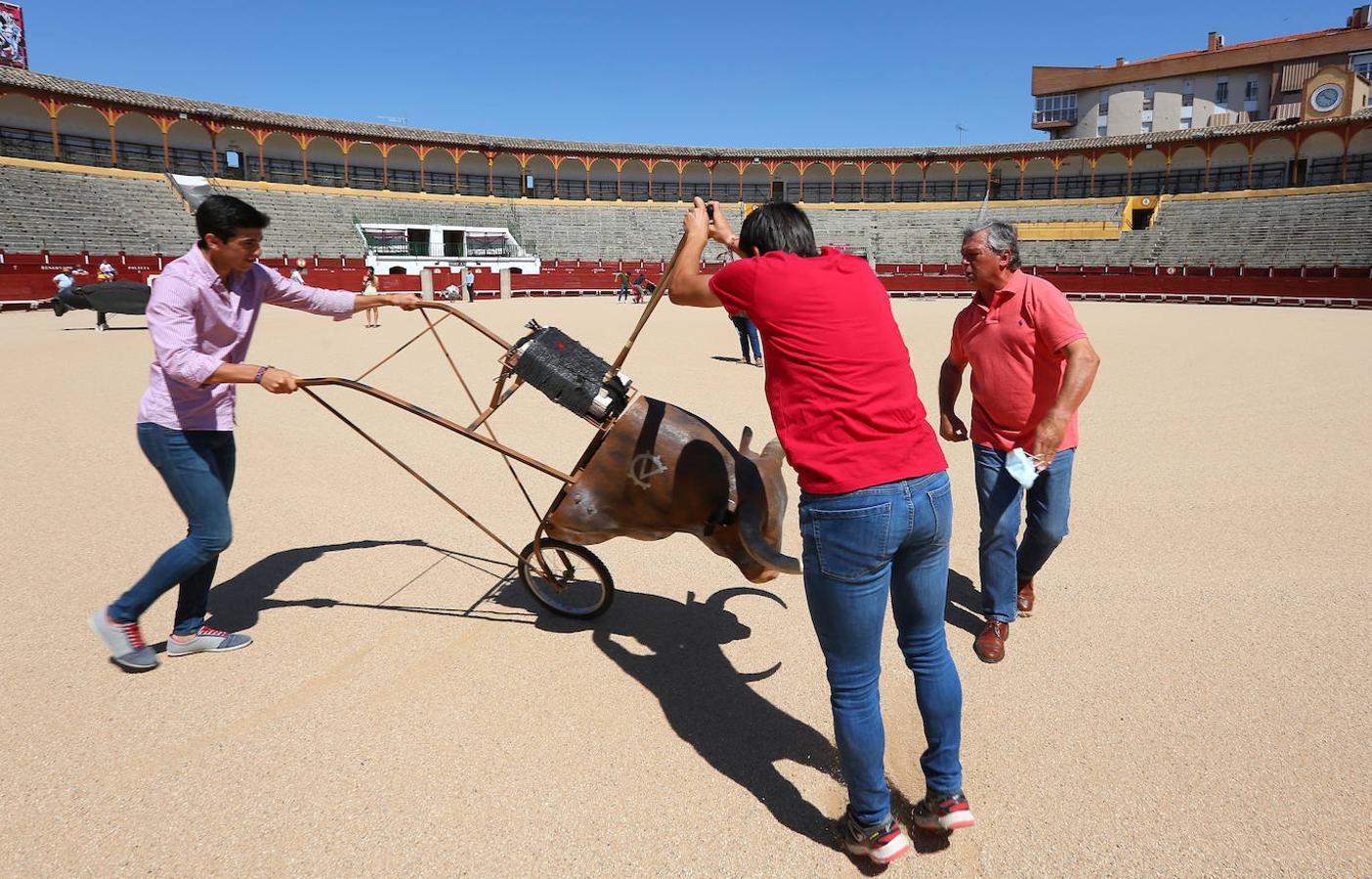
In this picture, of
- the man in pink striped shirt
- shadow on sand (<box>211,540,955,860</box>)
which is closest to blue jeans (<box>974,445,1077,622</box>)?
shadow on sand (<box>211,540,955,860</box>)

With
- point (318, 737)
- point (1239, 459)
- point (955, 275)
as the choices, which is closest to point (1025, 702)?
point (318, 737)

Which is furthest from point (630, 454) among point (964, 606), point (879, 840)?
point (964, 606)

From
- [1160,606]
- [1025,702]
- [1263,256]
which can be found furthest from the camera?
[1263,256]

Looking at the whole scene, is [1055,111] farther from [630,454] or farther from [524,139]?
[630,454]

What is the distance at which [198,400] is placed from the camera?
3.11 meters

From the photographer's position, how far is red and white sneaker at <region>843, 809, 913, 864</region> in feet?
7.04

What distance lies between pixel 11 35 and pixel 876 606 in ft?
177

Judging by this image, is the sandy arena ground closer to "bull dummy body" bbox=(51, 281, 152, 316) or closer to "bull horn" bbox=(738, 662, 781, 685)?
"bull horn" bbox=(738, 662, 781, 685)

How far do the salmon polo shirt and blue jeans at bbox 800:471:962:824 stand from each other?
137 cm

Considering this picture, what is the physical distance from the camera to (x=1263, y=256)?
33969 millimetres

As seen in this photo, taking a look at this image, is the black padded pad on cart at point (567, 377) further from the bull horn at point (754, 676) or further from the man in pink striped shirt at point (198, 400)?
the bull horn at point (754, 676)

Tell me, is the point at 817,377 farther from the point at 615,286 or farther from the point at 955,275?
the point at 955,275

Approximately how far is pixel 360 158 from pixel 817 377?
1894 inches

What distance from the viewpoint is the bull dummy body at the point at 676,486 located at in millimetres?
2963
